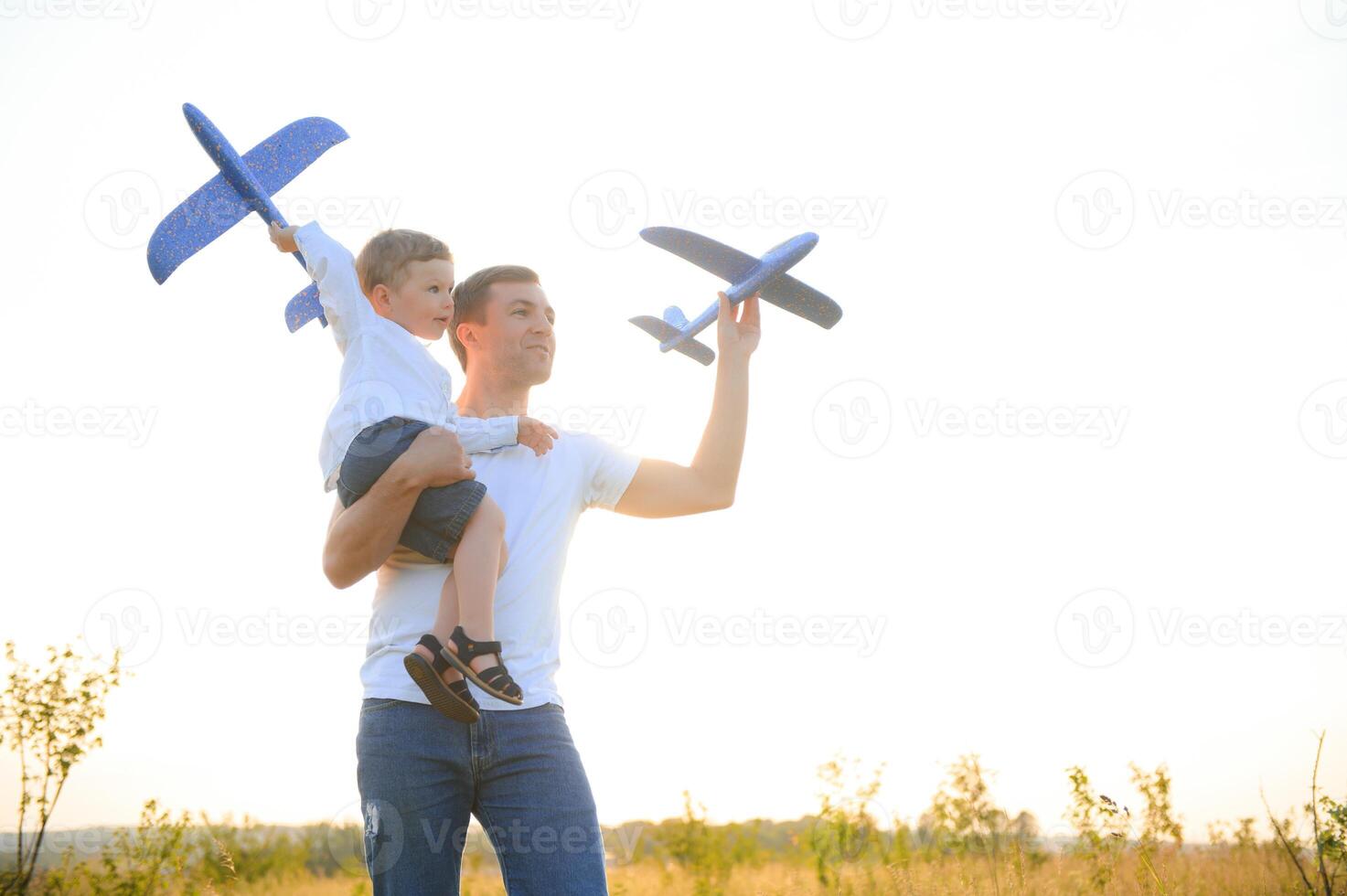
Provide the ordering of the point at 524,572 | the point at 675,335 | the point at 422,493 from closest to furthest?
the point at 422,493 < the point at 524,572 < the point at 675,335

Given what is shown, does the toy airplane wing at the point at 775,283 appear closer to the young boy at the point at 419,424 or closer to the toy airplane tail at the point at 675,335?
the toy airplane tail at the point at 675,335

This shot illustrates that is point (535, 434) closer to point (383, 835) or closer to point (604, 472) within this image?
point (604, 472)

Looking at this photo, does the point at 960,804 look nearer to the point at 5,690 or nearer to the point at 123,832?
the point at 123,832

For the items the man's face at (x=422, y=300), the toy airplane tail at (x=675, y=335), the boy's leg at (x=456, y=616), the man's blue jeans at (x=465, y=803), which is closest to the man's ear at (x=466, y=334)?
the man's face at (x=422, y=300)

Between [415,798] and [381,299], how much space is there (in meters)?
1.76

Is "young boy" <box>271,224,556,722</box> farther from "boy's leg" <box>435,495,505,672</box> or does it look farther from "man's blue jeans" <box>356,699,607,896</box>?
"man's blue jeans" <box>356,699,607,896</box>

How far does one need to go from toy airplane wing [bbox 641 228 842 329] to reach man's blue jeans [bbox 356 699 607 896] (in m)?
2.49

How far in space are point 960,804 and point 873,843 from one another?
25.4 inches

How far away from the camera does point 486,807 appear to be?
2812 millimetres

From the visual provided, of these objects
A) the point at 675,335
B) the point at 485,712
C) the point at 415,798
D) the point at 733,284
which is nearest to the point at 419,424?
the point at 485,712

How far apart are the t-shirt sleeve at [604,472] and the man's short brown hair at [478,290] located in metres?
0.65

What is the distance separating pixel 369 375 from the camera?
3.30 metres

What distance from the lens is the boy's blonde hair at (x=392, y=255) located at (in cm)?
359

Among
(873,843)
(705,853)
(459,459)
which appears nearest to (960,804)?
(873,843)
